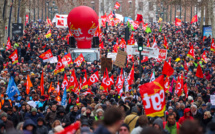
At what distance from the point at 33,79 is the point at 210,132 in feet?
48.7

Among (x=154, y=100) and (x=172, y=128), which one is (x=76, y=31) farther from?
(x=172, y=128)

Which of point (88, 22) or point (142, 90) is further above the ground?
point (88, 22)

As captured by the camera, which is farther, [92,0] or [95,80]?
[92,0]

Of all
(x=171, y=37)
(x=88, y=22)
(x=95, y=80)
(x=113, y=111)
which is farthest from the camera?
(x=171, y=37)

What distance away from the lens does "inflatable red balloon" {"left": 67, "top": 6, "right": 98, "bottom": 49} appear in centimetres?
2917

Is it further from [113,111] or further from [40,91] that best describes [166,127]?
[40,91]

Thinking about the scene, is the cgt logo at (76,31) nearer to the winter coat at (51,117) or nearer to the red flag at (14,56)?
the red flag at (14,56)

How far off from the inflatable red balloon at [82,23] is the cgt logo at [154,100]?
20594 mm

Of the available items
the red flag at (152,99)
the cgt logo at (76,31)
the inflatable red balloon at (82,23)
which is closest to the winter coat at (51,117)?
the red flag at (152,99)

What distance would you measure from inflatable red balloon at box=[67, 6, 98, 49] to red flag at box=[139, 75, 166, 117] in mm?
20580

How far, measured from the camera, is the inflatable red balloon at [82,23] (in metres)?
29.2

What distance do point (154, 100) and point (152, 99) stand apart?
4 centimetres

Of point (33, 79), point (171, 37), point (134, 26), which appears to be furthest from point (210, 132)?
point (134, 26)

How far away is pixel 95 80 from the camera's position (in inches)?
720
